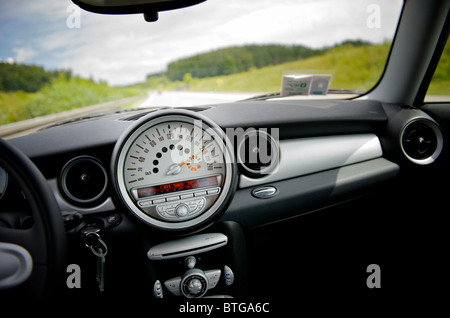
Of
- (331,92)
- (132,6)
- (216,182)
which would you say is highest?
(132,6)

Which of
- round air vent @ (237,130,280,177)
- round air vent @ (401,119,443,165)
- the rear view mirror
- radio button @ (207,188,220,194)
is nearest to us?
the rear view mirror

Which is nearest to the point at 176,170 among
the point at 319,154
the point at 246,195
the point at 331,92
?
the point at 246,195

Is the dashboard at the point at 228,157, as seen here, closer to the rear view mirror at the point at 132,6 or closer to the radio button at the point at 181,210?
the radio button at the point at 181,210

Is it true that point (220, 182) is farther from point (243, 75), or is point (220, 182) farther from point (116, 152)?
point (243, 75)

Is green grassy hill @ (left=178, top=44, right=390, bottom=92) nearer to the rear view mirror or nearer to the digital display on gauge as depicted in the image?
the rear view mirror

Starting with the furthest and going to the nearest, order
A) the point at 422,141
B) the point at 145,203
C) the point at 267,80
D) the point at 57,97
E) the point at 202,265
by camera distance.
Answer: the point at 267,80, the point at 422,141, the point at 57,97, the point at 202,265, the point at 145,203

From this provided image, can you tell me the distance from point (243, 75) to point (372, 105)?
1205 mm

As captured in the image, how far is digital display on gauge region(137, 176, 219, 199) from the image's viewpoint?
1752 mm

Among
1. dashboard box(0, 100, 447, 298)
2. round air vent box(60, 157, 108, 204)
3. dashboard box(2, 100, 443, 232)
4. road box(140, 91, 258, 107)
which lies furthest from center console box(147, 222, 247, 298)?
road box(140, 91, 258, 107)

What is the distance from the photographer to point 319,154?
7.15 feet

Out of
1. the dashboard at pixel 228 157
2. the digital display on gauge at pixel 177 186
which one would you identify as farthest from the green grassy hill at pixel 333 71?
the digital display on gauge at pixel 177 186

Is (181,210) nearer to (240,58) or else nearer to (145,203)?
(145,203)

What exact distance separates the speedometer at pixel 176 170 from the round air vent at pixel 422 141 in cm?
157

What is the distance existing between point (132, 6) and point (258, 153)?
123 centimetres
